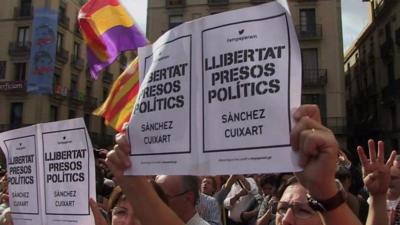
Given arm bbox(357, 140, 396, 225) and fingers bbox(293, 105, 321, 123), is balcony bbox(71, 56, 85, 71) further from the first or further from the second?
fingers bbox(293, 105, 321, 123)

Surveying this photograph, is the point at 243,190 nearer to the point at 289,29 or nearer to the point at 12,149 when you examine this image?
the point at 12,149

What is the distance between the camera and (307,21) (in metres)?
29.4

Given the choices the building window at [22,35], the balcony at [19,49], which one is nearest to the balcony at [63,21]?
the building window at [22,35]

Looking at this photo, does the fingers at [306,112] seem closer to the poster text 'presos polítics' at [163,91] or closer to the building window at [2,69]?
the poster text 'presos polítics' at [163,91]

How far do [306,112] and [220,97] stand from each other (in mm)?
407

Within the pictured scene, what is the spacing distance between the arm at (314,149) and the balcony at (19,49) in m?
32.9

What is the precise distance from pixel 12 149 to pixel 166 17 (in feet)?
91.0

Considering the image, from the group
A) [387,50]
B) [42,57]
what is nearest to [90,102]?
[42,57]

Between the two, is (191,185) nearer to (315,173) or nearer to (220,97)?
(220,97)

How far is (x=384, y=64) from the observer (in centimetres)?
3003

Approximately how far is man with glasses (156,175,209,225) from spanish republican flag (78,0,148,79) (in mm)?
2585

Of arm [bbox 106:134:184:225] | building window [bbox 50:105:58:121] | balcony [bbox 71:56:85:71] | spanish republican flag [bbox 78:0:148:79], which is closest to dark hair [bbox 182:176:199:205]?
arm [bbox 106:134:184:225]

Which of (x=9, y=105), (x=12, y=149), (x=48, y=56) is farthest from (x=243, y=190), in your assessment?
(x=9, y=105)

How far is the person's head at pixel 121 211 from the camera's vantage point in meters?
2.93
